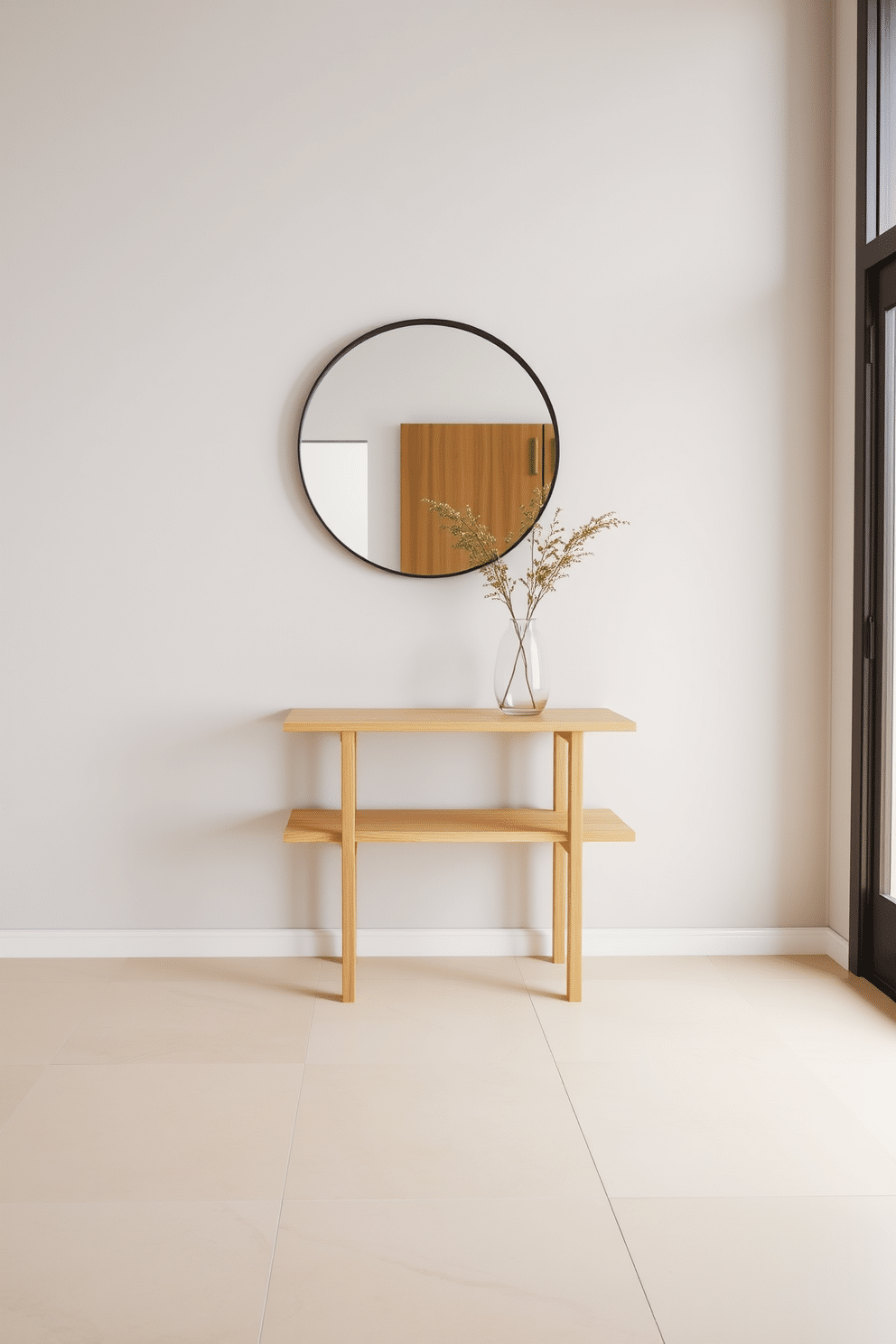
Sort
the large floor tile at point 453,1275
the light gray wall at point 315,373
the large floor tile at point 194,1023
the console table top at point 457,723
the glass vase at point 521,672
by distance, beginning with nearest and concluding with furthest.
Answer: the large floor tile at point 453,1275
the large floor tile at point 194,1023
the console table top at point 457,723
the glass vase at point 521,672
the light gray wall at point 315,373

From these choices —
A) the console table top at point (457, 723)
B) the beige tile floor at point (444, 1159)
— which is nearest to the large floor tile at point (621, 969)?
the beige tile floor at point (444, 1159)

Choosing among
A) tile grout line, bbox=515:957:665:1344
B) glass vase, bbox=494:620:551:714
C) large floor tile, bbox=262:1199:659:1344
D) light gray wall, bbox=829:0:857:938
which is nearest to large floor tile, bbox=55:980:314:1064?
tile grout line, bbox=515:957:665:1344

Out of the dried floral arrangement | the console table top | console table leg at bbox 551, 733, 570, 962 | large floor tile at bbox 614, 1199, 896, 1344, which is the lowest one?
large floor tile at bbox 614, 1199, 896, 1344

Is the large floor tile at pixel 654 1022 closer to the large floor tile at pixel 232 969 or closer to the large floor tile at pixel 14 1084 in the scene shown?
the large floor tile at pixel 232 969

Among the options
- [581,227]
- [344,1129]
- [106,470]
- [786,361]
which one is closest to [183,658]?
[106,470]

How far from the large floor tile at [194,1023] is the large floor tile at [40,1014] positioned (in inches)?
1.3

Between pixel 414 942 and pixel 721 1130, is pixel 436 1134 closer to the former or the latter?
pixel 721 1130

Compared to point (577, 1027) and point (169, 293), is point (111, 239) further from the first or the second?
point (577, 1027)

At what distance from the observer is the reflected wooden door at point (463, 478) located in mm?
3033

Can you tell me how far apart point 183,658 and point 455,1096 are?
155 centimetres

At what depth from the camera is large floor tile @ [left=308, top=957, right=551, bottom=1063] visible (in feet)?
8.01

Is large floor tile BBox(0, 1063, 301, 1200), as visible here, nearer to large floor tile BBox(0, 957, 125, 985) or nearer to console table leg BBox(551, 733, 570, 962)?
large floor tile BBox(0, 957, 125, 985)

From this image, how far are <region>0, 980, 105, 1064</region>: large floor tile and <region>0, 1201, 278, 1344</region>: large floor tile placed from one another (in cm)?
69

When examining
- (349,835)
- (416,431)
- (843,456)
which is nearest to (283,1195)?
(349,835)
